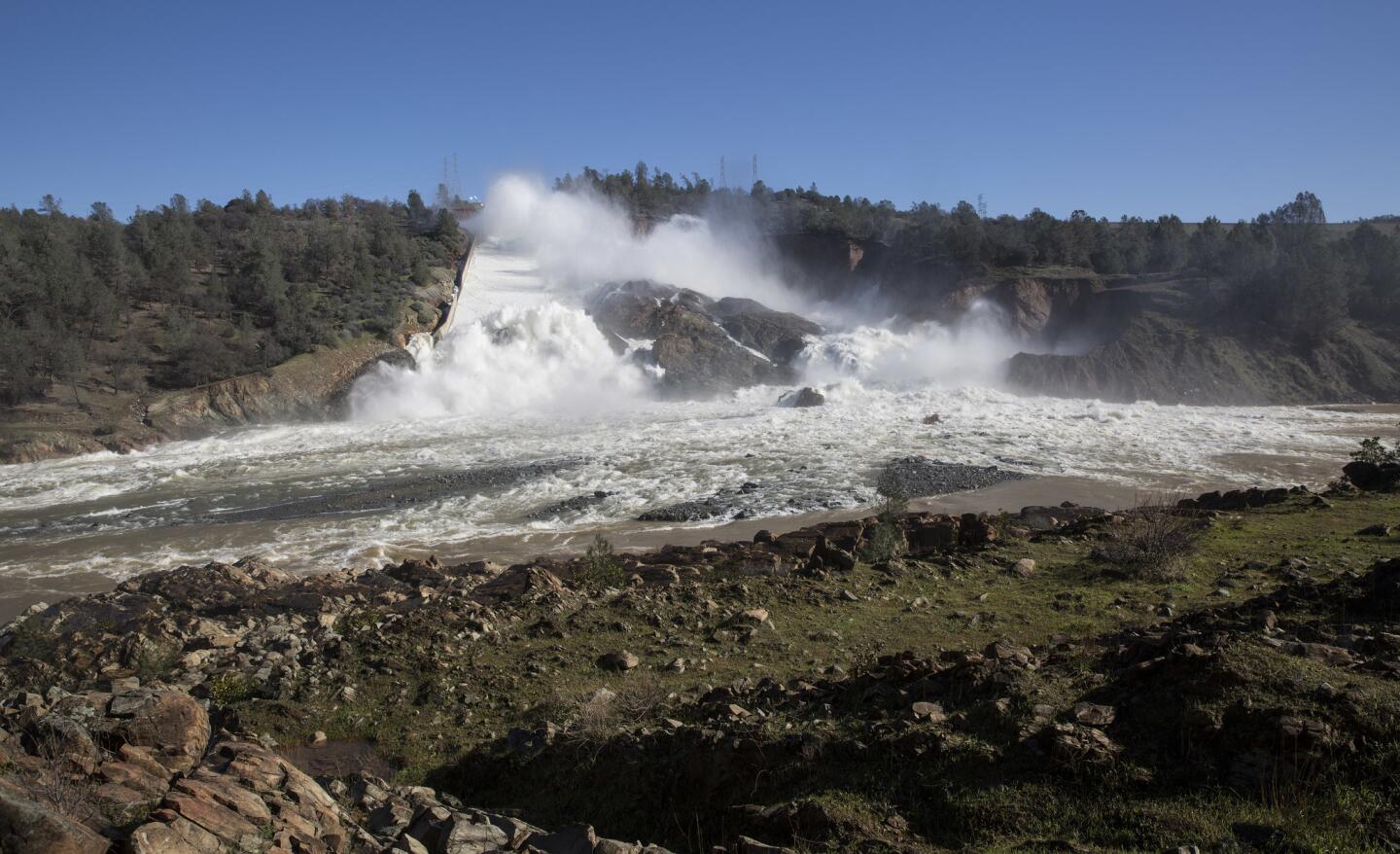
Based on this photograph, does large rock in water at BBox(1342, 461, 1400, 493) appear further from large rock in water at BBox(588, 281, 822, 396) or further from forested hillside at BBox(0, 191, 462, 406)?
forested hillside at BBox(0, 191, 462, 406)

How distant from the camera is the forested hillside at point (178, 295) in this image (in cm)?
3300

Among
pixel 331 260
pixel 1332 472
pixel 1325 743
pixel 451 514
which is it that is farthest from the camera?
pixel 331 260

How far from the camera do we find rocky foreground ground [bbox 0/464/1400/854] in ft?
14.1

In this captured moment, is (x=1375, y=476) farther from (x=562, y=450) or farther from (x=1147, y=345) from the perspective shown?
(x=1147, y=345)

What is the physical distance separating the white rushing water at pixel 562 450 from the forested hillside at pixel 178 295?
546cm

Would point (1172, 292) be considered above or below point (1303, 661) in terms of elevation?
above

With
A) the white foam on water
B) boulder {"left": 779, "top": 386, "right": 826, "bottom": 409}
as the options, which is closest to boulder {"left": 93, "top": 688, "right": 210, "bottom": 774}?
the white foam on water

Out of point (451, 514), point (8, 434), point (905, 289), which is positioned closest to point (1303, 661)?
point (451, 514)

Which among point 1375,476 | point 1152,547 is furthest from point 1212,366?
point 1152,547

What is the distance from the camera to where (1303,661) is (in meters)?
5.27

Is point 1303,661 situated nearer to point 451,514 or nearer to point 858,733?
point 858,733

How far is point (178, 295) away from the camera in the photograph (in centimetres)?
4116

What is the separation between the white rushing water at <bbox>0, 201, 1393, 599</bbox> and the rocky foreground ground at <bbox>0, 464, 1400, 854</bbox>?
6.63 m

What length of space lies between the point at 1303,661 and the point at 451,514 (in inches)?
678
